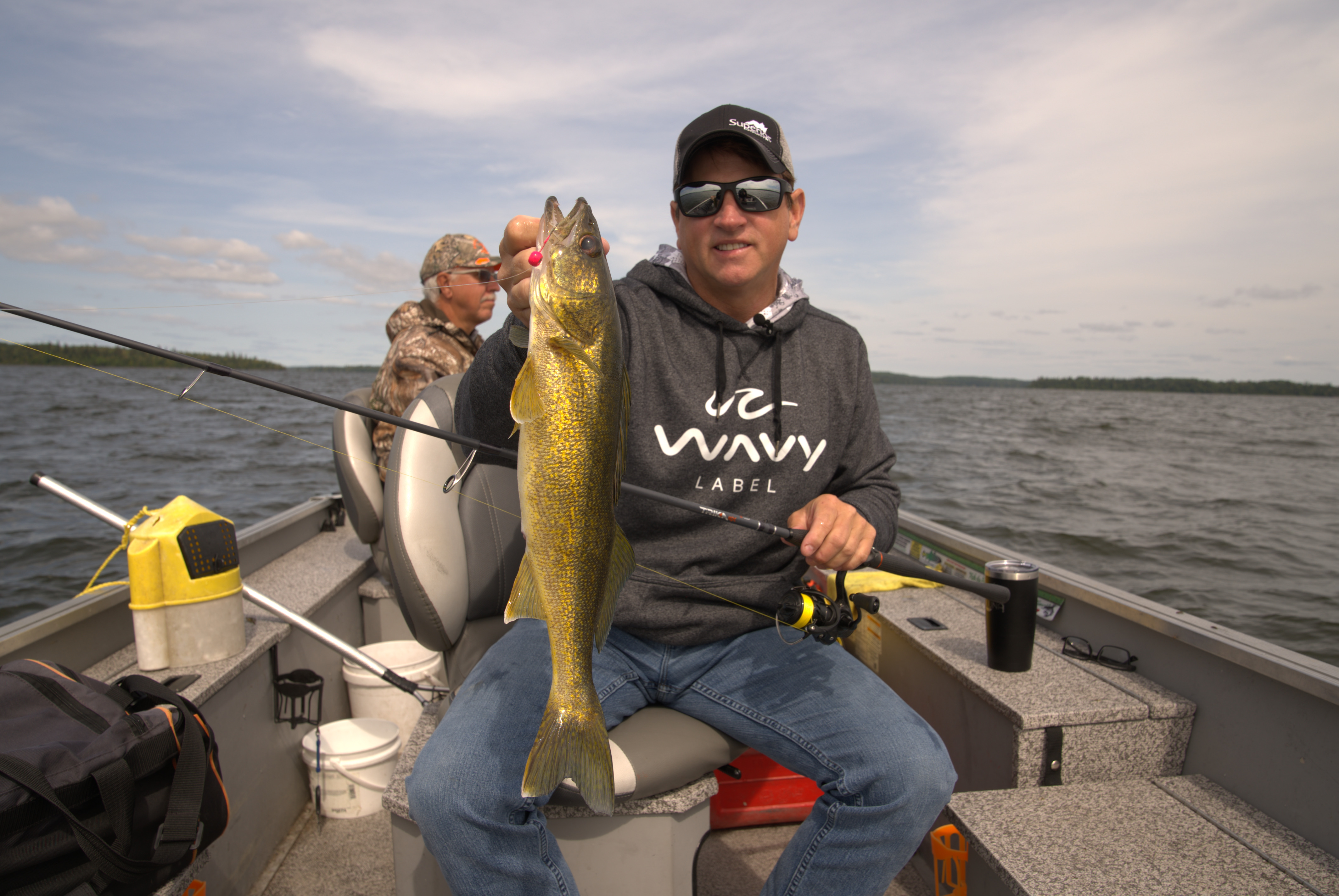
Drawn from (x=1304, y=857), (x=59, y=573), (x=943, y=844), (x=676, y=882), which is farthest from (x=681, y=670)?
(x=59, y=573)

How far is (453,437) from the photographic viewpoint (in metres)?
2.05

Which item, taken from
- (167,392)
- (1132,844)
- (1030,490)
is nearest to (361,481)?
(167,392)

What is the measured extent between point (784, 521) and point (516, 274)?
1.21 metres

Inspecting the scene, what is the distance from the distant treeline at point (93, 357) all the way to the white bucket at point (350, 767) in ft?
5.57

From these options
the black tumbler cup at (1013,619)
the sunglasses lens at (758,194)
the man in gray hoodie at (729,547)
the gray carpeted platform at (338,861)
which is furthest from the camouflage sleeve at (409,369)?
the black tumbler cup at (1013,619)

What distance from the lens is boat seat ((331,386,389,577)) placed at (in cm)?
443

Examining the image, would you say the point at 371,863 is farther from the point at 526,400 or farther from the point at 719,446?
the point at 526,400

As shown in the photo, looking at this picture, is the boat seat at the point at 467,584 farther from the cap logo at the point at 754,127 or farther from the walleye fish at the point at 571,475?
the cap logo at the point at 754,127

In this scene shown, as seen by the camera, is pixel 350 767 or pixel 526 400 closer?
pixel 526 400

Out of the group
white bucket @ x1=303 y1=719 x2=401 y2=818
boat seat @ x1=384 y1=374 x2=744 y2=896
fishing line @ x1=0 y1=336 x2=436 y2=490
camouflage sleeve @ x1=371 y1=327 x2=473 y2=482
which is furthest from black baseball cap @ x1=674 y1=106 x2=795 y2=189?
white bucket @ x1=303 y1=719 x2=401 y2=818

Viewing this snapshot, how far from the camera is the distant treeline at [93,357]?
2.32 metres

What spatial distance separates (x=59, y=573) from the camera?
8414 mm

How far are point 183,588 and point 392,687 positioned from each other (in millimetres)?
Result: 1192

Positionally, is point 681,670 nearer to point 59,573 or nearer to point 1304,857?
point 1304,857
